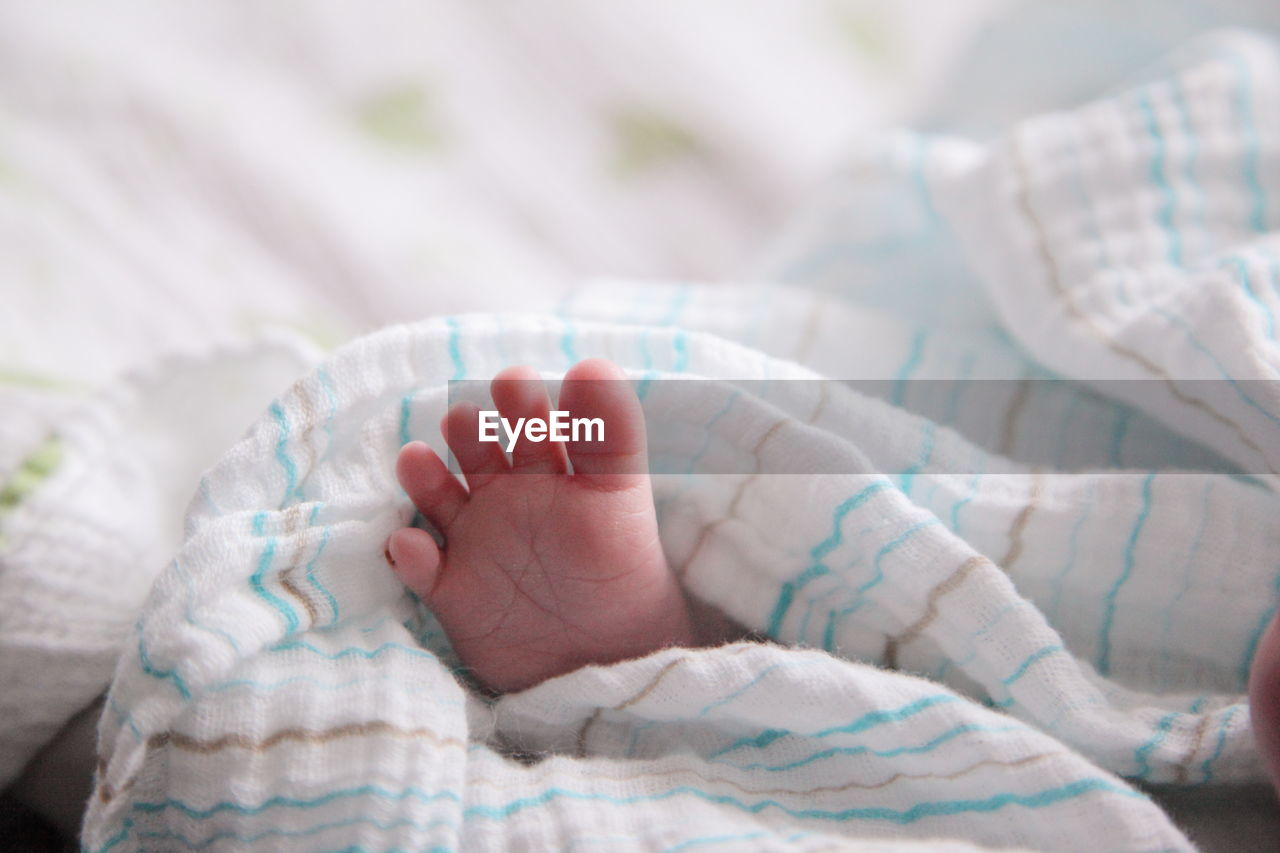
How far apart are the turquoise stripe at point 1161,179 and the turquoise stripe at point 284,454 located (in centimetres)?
61

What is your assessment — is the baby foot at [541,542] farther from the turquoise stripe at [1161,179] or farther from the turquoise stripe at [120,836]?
the turquoise stripe at [1161,179]

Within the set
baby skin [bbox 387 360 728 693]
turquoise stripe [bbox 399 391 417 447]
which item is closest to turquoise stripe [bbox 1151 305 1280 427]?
baby skin [bbox 387 360 728 693]

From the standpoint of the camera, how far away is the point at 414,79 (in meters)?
0.90

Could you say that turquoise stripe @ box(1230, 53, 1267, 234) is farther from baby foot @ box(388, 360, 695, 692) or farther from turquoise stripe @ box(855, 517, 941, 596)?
baby foot @ box(388, 360, 695, 692)

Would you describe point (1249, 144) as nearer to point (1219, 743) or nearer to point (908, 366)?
point (908, 366)

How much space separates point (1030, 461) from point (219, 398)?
0.58 metres

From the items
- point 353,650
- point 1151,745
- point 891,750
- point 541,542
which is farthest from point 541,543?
point 1151,745

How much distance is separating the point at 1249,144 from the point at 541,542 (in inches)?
23.9

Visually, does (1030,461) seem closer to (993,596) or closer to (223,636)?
(993,596)

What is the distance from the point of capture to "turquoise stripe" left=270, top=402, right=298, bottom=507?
1.77 feet

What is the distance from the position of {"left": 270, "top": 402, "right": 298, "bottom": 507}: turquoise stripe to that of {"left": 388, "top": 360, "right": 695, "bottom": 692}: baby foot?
0.20ft

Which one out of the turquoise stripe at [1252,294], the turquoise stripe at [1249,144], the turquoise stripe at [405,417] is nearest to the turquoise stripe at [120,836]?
the turquoise stripe at [405,417]

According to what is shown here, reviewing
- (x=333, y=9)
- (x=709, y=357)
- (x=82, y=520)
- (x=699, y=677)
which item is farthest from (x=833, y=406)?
(x=333, y=9)

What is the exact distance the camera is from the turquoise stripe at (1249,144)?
70 cm
